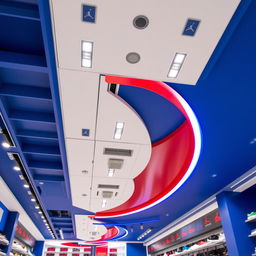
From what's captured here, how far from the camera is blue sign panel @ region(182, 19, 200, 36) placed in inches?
84.4

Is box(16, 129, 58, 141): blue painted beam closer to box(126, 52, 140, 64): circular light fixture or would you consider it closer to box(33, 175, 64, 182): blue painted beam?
box(33, 175, 64, 182): blue painted beam

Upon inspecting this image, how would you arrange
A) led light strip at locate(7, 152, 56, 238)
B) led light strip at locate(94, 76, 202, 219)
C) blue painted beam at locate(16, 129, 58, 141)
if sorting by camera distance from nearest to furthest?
led light strip at locate(94, 76, 202, 219), blue painted beam at locate(16, 129, 58, 141), led light strip at locate(7, 152, 56, 238)

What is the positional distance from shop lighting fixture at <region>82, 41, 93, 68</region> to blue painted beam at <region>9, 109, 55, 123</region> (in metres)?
1.61

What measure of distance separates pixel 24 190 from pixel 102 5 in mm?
6151

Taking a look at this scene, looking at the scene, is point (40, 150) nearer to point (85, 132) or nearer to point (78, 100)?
point (85, 132)

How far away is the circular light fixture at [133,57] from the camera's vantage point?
248 cm

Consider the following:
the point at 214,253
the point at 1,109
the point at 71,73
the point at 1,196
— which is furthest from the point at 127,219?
the point at 71,73

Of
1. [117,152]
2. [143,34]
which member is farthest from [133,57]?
[117,152]

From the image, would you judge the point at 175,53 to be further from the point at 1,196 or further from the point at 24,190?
the point at 1,196

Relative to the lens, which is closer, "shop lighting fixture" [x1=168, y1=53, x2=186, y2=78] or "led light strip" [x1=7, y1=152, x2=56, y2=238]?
"shop lighting fixture" [x1=168, y1=53, x2=186, y2=78]

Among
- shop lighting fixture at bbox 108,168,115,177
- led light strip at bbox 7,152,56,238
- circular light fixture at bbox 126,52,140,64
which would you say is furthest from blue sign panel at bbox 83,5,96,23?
shop lighting fixture at bbox 108,168,115,177

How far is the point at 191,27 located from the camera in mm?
2189

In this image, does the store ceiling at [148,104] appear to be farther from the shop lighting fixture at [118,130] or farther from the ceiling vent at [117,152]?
the ceiling vent at [117,152]

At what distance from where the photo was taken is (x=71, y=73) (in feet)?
9.34
